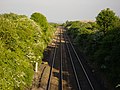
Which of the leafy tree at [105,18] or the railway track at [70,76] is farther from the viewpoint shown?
the leafy tree at [105,18]

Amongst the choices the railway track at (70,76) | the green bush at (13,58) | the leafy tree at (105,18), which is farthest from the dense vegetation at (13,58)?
the leafy tree at (105,18)

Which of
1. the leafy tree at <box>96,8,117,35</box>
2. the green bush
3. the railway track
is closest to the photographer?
the green bush

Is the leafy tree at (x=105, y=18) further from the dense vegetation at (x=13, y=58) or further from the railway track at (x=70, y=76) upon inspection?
the dense vegetation at (x=13, y=58)

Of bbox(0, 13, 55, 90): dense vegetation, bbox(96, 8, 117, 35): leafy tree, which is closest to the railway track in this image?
bbox(0, 13, 55, 90): dense vegetation

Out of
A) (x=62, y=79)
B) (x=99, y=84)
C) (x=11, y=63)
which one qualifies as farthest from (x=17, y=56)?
(x=99, y=84)

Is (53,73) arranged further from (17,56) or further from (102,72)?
(17,56)

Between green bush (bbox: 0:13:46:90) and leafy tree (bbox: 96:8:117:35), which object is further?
leafy tree (bbox: 96:8:117:35)

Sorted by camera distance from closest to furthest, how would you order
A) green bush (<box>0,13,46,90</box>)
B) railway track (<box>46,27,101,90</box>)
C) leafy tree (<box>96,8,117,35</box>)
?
green bush (<box>0,13,46,90</box>) < railway track (<box>46,27,101,90</box>) < leafy tree (<box>96,8,117,35</box>)

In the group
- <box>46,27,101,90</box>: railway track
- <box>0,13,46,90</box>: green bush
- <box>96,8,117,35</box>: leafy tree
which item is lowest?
<box>46,27,101,90</box>: railway track

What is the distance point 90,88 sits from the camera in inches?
852

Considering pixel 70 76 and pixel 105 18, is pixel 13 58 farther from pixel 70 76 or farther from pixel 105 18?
pixel 105 18

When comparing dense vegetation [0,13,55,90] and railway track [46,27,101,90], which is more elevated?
dense vegetation [0,13,55,90]

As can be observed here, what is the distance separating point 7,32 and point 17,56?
2.22 metres

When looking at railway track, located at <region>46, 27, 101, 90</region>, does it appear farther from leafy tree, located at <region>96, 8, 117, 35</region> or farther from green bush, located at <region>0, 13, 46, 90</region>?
leafy tree, located at <region>96, 8, 117, 35</region>
